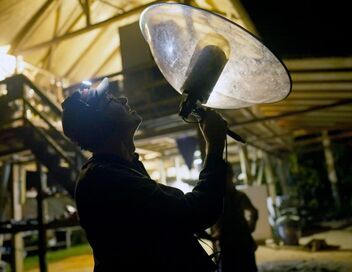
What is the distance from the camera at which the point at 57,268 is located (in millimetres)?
10539

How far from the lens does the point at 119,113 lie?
1.85 m

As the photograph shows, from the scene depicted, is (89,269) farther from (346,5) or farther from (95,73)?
(346,5)

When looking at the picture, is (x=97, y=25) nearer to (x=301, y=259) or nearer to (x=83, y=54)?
(x=83, y=54)

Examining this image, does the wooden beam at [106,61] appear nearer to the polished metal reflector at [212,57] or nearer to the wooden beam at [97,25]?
the wooden beam at [97,25]

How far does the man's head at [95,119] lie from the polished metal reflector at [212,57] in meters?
0.37

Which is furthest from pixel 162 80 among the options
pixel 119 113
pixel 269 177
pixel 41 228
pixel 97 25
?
pixel 269 177

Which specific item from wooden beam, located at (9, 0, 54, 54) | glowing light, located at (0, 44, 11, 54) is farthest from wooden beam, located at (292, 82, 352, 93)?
glowing light, located at (0, 44, 11, 54)

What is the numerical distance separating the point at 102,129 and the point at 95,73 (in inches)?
480

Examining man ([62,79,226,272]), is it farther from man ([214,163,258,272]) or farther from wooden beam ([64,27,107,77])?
wooden beam ([64,27,107,77])

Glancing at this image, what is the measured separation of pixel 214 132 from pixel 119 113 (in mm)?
530

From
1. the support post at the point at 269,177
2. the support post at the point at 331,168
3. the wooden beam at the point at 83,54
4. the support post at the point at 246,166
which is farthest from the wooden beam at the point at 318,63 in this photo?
the support post at the point at 331,168

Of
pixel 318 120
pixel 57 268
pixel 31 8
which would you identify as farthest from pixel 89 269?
pixel 318 120

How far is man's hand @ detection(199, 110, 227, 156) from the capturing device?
1.65 metres

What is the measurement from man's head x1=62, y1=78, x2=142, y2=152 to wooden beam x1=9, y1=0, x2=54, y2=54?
8503 mm
